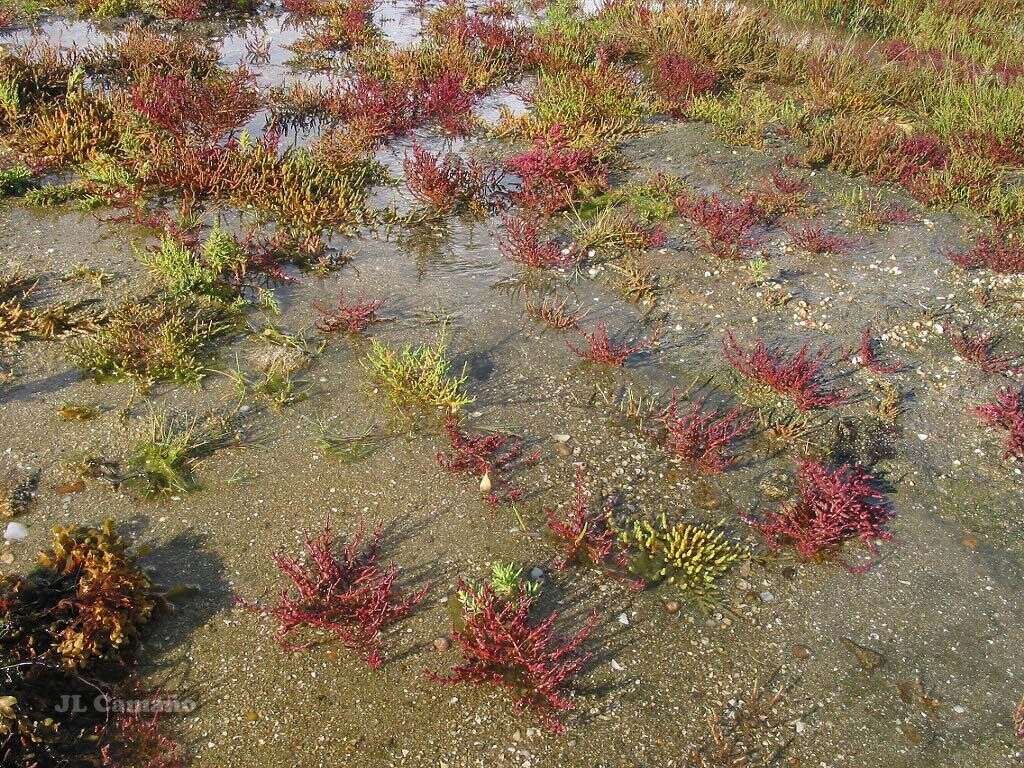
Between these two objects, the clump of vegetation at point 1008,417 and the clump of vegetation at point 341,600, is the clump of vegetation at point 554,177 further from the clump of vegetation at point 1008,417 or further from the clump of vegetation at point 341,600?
the clump of vegetation at point 341,600

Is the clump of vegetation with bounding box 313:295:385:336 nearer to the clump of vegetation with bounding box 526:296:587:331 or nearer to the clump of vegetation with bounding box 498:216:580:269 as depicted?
the clump of vegetation with bounding box 526:296:587:331

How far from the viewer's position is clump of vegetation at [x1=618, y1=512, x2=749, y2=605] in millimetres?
4449

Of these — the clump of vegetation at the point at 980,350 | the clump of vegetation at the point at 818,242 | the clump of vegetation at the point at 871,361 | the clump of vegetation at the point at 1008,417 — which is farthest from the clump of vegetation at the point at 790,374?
the clump of vegetation at the point at 818,242

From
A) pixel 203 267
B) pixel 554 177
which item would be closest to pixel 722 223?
pixel 554 177

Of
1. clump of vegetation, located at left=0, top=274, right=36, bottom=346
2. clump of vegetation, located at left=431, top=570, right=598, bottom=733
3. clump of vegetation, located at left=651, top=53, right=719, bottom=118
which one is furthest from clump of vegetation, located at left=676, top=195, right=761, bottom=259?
clump of vegetation, located at left=0, top=274, right=36, bottom=346

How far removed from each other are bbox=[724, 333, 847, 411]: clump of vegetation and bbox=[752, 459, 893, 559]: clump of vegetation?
0.81 metres

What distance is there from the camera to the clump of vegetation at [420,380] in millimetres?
5395

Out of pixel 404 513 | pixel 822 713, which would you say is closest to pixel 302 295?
pixel 404 513

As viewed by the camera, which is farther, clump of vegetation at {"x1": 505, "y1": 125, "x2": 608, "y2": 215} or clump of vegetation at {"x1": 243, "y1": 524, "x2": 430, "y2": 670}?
clump of vegetation at {"x1": 505, "y1": 125, "x2": 608, "y2": 215}

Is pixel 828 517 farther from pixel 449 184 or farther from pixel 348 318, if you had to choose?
pixel 449 184

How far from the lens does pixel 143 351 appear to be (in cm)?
558

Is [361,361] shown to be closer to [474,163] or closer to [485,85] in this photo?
[474,163]

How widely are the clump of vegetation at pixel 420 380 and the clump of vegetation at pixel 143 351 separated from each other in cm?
145

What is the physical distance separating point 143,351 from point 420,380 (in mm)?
2216
